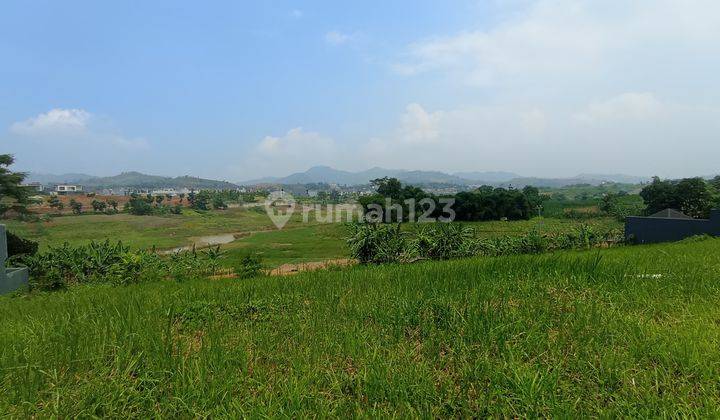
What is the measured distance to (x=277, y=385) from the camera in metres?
2.04

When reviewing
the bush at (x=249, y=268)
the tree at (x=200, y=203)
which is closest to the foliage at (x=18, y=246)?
the bush at (x=249, y=268)

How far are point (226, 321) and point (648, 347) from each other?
3058mm

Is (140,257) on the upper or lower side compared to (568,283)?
lower

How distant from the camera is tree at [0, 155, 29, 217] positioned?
28.6 meters

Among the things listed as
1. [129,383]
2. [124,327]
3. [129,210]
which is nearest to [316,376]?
[129,383]

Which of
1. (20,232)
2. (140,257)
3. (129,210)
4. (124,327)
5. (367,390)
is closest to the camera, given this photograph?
(367,390)

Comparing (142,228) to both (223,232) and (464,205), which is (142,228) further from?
(464,205)

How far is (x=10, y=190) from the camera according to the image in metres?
29.3

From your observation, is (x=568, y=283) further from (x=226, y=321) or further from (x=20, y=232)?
(x=20, y=232)

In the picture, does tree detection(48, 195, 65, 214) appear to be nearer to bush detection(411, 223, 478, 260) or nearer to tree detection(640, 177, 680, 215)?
bush detection(411, 223, 478, 260)

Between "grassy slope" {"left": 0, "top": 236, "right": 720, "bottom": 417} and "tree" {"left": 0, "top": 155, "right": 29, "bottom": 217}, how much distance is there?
3506 cm

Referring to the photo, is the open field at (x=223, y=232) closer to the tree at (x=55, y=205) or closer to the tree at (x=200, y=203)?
the tree at (x=55, y=205)

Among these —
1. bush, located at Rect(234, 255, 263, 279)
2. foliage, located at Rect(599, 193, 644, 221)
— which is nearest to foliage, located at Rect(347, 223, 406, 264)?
bush, located at Rect(234, 255, 263, 279)

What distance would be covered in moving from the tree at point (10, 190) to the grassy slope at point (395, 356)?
35.1 meters
